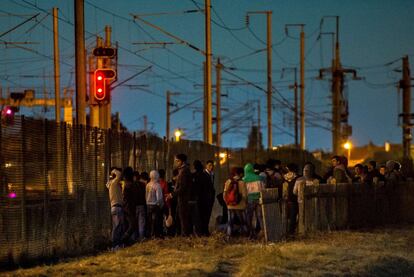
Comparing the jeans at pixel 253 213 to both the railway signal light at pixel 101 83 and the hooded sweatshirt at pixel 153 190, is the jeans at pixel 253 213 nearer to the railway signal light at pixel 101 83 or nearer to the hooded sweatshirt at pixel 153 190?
the hooded sweatshirt at pixel 153 190

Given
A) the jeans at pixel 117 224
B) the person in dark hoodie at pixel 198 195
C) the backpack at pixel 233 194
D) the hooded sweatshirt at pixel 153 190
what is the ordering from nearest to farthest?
the jeans at pixel 117 224 < the hooded sweatshirt at pixel 153 190 < the backpack at pixel 233 194 < the person in dark hoodie at pixel 198 195

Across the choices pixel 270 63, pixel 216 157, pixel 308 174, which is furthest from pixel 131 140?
pixel 270 63

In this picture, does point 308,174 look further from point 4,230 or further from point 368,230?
point 4,230

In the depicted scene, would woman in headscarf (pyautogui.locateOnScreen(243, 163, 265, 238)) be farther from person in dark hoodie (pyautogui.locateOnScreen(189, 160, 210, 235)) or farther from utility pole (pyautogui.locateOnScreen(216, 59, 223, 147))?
utility pole (pyautogui.locateOnScreen(216, 59, 223, 147))

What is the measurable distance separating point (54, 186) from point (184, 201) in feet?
12.4

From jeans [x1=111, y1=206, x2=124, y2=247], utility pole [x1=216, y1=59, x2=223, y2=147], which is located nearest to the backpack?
jeans [x1=111, y1=206, x2=124, y2=247]

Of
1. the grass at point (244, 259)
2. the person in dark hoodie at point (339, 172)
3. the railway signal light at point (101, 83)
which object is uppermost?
the railway signal light at point (101, 83)

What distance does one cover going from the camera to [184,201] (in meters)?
18.0

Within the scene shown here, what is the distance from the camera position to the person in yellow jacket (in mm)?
17844

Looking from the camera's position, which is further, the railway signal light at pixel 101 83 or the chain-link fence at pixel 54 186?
the railway signal light at pixel 101 83

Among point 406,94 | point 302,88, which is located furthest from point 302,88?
point 406,94

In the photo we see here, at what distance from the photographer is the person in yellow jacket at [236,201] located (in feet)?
58.5

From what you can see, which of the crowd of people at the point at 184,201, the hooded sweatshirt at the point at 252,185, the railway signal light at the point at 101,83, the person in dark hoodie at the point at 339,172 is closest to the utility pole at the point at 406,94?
the person in dark hoodie at the point at 339,172

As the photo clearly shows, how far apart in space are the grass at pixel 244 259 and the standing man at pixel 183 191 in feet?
1.99
